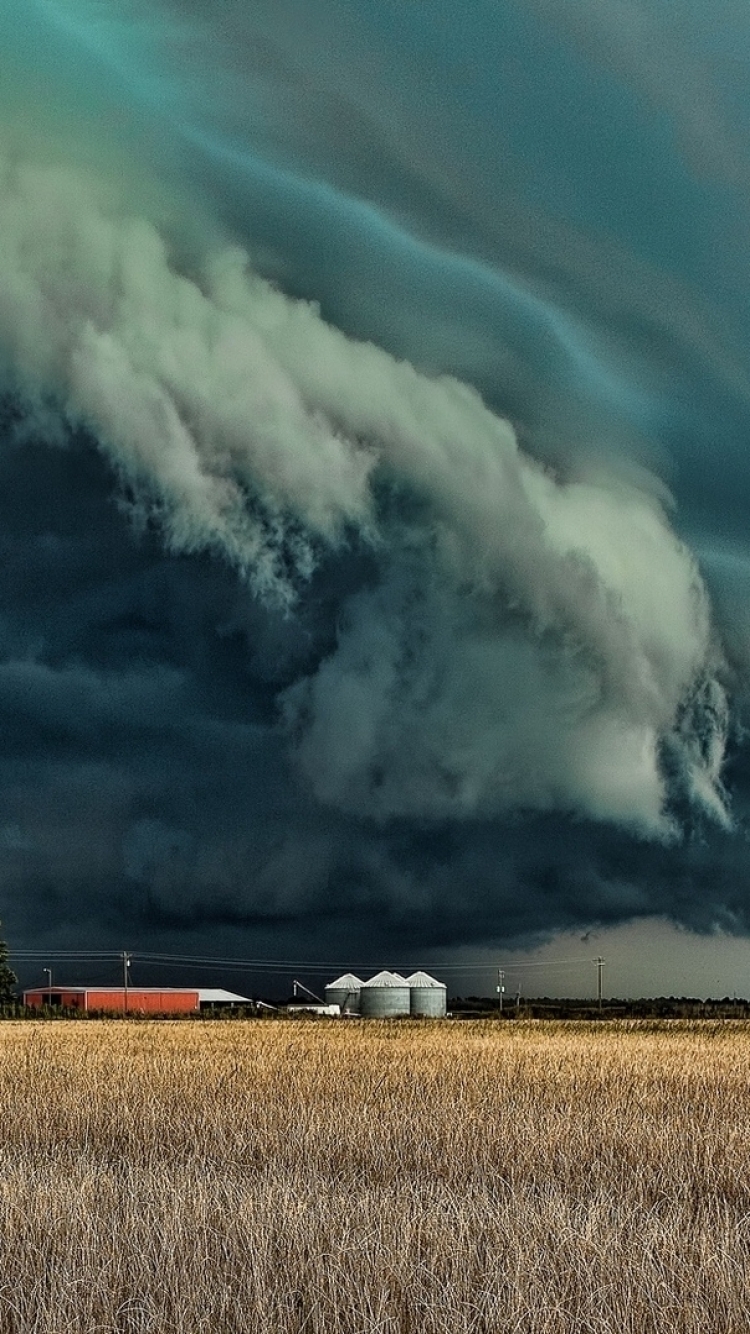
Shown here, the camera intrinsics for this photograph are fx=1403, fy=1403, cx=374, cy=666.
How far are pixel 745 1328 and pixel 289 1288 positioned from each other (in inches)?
99.5

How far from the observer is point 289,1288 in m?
8.01

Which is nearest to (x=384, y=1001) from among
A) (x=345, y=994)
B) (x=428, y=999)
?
(x=428, y=999)

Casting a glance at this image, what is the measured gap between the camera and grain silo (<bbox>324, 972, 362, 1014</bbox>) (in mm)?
114081

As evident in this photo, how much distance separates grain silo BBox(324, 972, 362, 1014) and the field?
93202 millimetres

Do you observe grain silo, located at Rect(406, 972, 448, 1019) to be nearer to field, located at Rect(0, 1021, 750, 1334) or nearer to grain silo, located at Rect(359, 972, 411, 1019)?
grain silo, located at Rect(359, 972, 411, 1019)

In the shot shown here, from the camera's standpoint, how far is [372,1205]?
1027 cm

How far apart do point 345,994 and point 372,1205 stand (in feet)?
357

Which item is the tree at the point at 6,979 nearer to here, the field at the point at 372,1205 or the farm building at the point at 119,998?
the farm building at the point at 119,998

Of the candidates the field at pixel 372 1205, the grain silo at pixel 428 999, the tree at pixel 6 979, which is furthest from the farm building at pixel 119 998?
the field at pixel 372 1205

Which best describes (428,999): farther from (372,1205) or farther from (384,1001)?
(372,1205)

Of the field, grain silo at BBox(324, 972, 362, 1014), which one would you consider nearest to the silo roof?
grain silo at BBox(324, 972, 362, 1014)

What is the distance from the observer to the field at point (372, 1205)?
Result: 298 inches

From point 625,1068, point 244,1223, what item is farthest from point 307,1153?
point 625,1068

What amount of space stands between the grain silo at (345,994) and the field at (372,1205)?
93.2m
